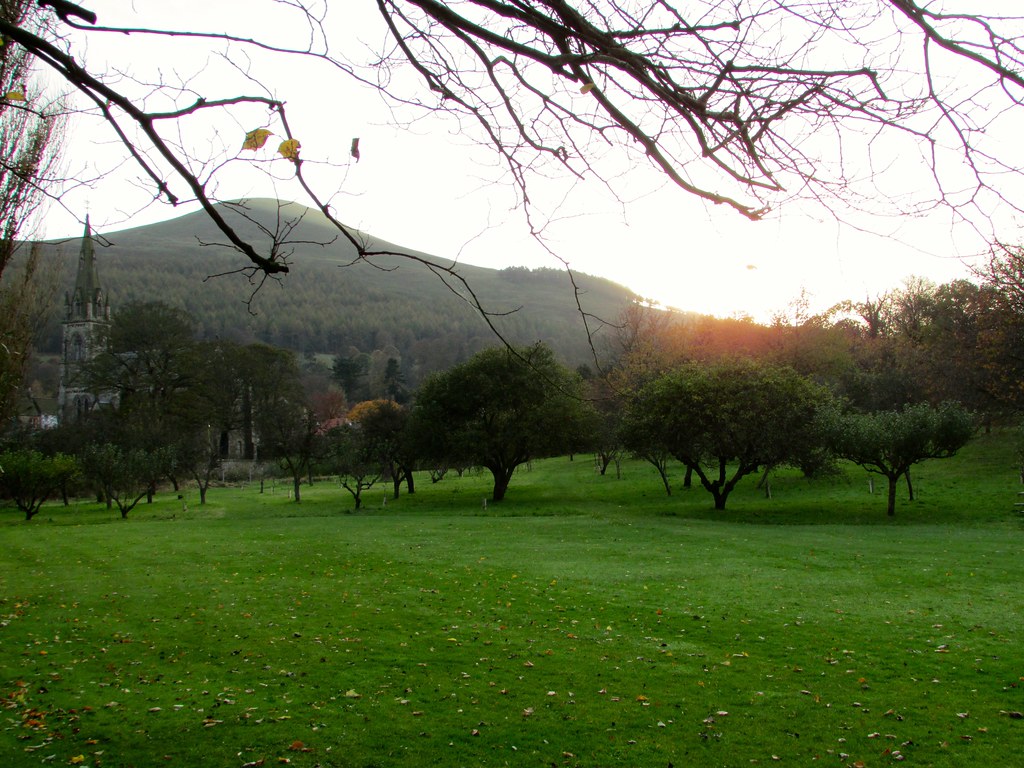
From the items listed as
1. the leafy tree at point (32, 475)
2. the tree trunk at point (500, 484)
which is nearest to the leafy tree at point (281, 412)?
the tree trunk at point (500, 484)

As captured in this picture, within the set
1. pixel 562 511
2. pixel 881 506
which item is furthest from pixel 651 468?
pixel 881 506

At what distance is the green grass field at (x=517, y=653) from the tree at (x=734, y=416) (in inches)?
327

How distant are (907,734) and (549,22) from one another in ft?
20.9

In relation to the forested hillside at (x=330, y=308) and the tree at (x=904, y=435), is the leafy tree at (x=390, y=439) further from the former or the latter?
the forested hillside at (x=330, y=308)

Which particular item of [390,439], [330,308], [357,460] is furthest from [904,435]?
[330,308]

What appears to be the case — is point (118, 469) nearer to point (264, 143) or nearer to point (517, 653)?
point (517, 653)

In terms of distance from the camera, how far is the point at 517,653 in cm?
909

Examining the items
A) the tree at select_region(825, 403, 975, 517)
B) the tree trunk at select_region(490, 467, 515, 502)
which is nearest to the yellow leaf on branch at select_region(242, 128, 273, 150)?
the tree at select_region(825, 403, 975, 517)

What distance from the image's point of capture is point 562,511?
33.1 meters

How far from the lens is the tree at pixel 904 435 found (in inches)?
1019

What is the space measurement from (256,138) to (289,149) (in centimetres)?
15

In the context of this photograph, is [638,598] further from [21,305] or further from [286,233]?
[21,305]

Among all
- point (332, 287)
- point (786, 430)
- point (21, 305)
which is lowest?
point (786, 430)

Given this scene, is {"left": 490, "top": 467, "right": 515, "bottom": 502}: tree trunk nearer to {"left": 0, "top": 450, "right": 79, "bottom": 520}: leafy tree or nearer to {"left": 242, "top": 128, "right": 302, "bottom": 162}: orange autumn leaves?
{"left": 0, "top": 450, "right": 79, "bottom": 520}: leafy tree
